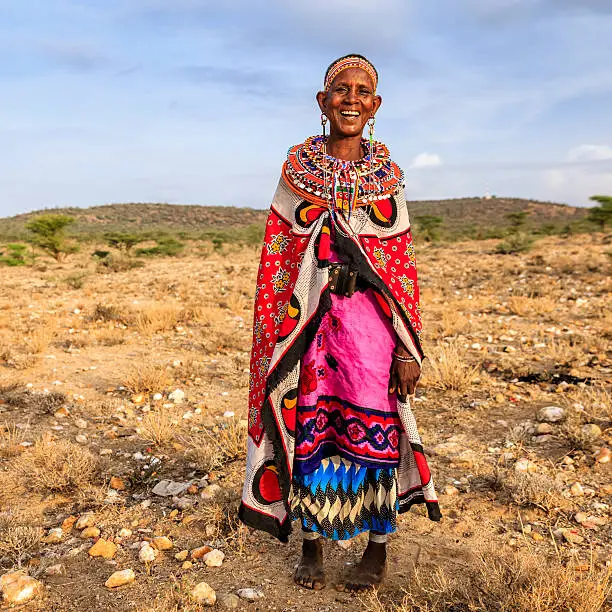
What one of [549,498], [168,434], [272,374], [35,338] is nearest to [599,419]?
[549,498]

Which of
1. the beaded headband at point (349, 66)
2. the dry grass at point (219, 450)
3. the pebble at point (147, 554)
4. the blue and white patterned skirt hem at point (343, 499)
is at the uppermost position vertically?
the beaded headband at point (349, 66)

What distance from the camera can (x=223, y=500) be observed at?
3.20 m

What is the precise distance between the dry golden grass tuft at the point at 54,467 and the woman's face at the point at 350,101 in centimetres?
250

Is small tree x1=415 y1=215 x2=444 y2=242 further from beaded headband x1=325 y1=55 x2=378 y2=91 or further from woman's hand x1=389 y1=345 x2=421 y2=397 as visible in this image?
woman's hand x1=389 y1=345 x2=421 y2=397

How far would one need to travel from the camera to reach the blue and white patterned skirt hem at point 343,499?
250 centimetres

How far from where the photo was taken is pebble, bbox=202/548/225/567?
8.78 feet

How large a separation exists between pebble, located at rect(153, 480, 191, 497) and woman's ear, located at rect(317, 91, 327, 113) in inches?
90.8

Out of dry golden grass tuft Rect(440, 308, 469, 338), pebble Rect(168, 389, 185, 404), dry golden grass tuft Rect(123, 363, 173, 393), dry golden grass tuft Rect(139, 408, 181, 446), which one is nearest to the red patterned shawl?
dry golden grass tuft Rect(139, 408, 181, 446)

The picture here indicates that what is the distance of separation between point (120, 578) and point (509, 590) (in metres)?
1.66

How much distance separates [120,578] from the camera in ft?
8.28

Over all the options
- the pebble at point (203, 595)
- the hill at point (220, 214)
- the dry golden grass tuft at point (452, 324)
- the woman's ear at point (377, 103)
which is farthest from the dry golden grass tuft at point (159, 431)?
the hill at point (220, 214)

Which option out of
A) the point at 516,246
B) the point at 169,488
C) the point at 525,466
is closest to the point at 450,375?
the point at 525,466

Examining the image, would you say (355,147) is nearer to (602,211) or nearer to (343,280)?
(343,280)

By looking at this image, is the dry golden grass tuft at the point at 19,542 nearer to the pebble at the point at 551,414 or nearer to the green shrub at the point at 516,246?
the pebble at the point at 551,414
